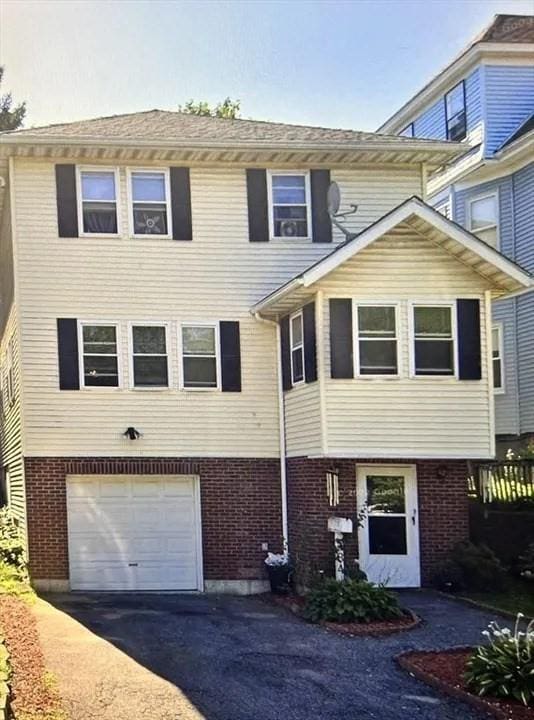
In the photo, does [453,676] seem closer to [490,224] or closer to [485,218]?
[490,224]

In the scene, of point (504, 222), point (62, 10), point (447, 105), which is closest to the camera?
point (62, 10)

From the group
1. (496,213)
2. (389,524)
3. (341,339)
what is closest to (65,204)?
(341,339)

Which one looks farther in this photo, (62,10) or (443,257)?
(443,257)

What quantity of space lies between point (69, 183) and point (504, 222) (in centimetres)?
1021

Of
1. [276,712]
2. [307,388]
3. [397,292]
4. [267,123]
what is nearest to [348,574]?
[307,388]

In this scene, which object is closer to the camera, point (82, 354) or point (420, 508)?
point (420, 508)

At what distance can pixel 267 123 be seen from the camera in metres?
17.3

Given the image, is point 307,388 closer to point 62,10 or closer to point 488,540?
point 488,540

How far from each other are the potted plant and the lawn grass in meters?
2.92

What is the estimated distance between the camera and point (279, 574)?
47.3 feet

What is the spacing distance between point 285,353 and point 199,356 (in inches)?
60.1

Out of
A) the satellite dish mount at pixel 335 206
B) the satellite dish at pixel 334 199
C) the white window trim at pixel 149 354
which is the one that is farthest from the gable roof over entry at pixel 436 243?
the white window trim at pixel 149 354

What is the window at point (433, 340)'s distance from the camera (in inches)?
537

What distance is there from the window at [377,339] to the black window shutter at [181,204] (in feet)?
12.0
